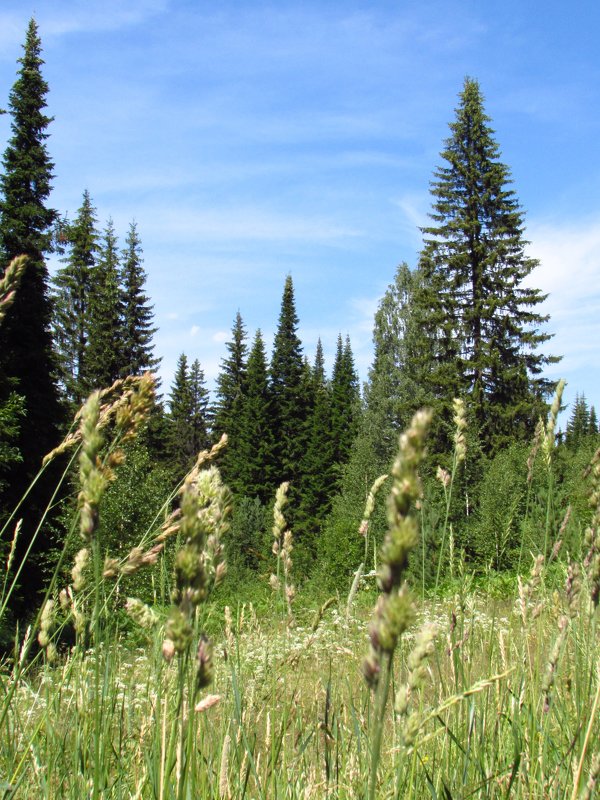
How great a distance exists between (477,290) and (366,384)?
8573 mm

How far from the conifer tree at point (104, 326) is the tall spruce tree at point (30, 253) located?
429 inches

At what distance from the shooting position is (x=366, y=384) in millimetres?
35375

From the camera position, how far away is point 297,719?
1.73 m

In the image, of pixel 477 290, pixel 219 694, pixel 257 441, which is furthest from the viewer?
pixel 257 441

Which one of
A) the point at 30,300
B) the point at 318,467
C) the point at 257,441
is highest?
the point at 30,300

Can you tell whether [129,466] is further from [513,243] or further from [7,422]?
[513,243]

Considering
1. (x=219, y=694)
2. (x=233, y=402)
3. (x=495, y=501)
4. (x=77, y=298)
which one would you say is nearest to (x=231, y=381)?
(x=233, y=402)

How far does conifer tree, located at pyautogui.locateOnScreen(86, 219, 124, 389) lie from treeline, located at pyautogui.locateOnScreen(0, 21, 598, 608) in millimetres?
102

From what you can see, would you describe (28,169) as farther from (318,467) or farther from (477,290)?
(318,467)

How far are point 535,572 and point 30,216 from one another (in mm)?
22870

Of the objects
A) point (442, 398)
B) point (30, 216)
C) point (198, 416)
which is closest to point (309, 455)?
point (198, 416)

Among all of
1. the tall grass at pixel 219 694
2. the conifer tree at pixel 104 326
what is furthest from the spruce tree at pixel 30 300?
the tall grass at pixel 219 694

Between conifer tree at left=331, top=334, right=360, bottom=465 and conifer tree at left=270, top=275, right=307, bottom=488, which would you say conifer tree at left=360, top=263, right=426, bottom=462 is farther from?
conifer tree at left=270, top=275, right=307, bottom=488

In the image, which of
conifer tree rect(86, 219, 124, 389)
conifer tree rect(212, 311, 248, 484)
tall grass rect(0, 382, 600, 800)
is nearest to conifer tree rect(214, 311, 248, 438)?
conifer tree rect(212, 311, 248, 484)
